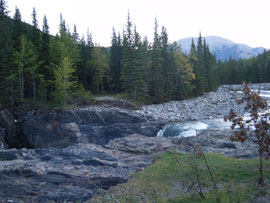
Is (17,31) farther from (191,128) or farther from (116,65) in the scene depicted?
(191,128)

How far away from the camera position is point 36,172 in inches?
357

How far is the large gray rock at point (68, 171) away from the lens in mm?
7441

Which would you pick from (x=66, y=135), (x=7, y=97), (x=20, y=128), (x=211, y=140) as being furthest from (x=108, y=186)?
(x=7, y=97)

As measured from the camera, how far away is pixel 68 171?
30.5 ft

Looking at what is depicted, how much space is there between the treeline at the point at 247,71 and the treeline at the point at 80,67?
44.0 metres

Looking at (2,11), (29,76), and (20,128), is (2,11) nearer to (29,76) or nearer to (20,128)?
(29,76)

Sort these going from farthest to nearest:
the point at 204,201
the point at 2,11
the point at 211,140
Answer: the point at 2,11 < the point at 211,140 < the point at 204,201

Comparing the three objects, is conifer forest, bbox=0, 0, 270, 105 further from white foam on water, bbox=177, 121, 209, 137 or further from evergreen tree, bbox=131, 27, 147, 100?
white foam on water, bbox=177, 121, 209, 137

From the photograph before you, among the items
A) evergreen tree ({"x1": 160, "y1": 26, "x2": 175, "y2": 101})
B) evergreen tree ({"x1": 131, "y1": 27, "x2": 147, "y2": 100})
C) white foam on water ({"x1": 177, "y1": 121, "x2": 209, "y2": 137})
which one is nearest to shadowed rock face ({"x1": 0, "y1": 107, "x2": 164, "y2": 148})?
white foam on water ({"x1": 177, "y1": 121, "x2": 209, "y2": 137})

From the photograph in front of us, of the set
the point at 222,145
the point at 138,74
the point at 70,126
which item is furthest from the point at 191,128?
the point at 138,74

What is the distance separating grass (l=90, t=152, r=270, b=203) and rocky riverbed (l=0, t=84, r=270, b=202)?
0.81m

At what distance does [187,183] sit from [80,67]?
36155mm

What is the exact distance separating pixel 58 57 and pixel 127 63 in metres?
11.5

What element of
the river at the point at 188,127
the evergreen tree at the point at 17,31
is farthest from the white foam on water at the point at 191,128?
the evergreen tree at the point at 17,31
